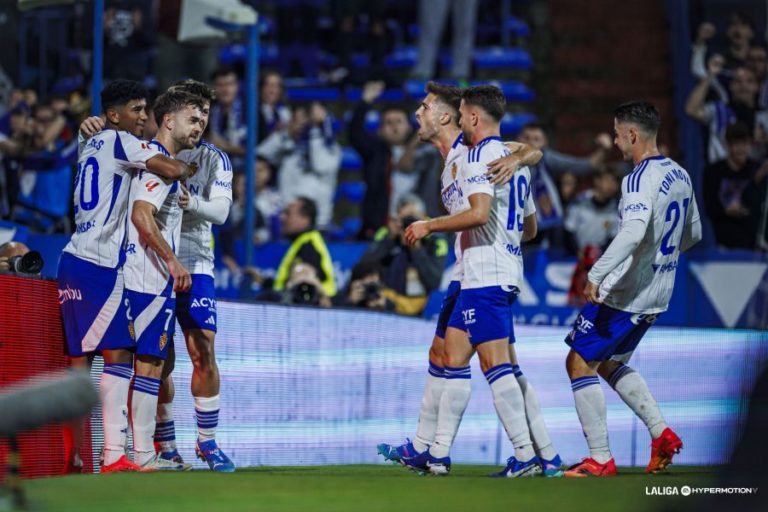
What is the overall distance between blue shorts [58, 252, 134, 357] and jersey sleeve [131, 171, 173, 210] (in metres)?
0.46

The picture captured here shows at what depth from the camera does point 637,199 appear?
7.80m

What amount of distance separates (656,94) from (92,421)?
471 inches

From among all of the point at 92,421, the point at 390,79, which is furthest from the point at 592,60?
the point at 92,421

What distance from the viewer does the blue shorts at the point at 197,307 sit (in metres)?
7.93

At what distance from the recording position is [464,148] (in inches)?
309

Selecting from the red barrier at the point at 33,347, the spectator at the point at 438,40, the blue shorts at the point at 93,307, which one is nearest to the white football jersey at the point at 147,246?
the blue shorts at the point at 93,307

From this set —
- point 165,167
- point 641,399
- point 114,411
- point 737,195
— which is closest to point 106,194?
point 165,167

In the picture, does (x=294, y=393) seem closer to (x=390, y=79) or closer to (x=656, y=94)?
(x=390, y=79)

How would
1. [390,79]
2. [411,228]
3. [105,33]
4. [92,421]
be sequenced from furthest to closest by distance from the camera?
[390,79], [105,33], [92,421], [411,228]

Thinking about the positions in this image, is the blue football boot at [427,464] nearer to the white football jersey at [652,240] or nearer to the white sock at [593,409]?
the white sock at [593,409]

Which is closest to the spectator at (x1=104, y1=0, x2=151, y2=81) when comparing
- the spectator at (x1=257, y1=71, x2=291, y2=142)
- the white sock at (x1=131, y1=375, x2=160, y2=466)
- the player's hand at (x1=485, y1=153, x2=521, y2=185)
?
the spectator at (x1=257, y1=71, x2=291, y2=142)

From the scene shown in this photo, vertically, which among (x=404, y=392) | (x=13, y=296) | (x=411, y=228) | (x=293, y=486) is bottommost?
(x=404, y=392)

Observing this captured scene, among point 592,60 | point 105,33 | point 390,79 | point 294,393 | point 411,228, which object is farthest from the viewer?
point 592,60

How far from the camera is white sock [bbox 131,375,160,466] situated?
24.7 feet
